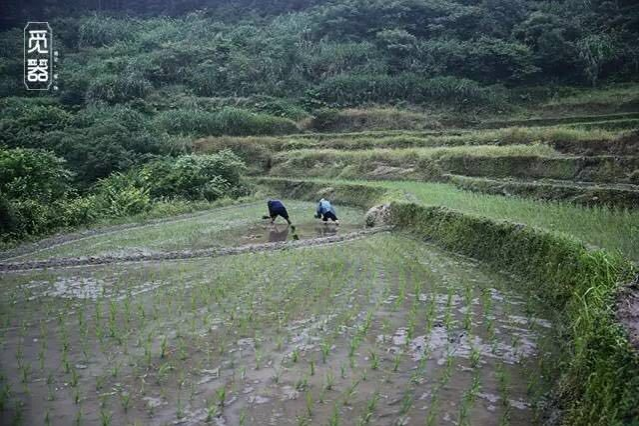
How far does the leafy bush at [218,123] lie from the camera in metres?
30.1

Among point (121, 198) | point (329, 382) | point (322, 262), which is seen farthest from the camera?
point (121, 198)

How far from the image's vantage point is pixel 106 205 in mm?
16766

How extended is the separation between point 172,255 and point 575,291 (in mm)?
7503

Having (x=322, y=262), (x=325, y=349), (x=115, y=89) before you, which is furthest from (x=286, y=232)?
(x=115, y=89)

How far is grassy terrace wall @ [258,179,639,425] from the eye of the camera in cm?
347

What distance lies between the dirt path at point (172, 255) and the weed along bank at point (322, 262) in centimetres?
6

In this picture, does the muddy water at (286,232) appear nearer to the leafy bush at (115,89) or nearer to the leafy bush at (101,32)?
the leafy bush at (115,89)

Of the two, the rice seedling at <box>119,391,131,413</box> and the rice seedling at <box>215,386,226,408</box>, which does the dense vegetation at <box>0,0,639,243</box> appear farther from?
the rice seedling at <box>215,386,226,408</box>

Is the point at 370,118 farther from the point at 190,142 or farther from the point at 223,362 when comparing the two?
the point at 223,362

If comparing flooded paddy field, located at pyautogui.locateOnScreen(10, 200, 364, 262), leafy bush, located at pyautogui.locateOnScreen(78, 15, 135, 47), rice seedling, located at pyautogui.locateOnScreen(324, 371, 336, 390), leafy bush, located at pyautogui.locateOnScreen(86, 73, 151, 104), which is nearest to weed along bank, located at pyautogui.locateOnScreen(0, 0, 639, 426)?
rice seedling, located at pyautogui.locateOnScreen(324, 371, 336, 390)

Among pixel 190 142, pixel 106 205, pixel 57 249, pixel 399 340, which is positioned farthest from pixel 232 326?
pixel 190 142

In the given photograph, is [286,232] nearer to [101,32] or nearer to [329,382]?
[329,382]

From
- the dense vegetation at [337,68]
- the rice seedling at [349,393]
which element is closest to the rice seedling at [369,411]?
the rice seedling at [349,393]

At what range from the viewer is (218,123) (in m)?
30.3
